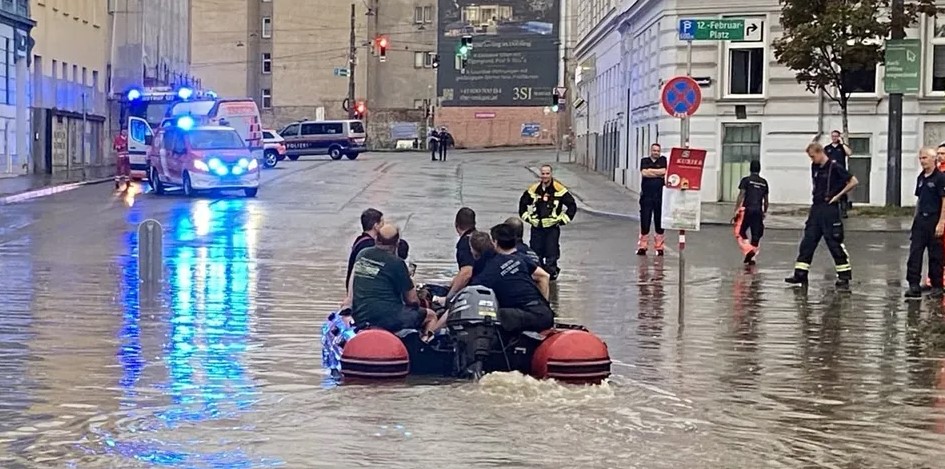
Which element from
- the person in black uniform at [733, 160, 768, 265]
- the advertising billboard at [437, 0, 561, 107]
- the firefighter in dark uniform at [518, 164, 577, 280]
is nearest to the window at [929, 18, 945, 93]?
the person in black uniform at [733, 160, 768, 265]

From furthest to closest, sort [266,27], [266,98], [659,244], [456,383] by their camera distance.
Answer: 1. [266,98]
2. [266,27]
3. [659,244]
4. [456,383]

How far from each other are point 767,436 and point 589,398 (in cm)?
149

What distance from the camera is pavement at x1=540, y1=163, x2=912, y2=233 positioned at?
30.0 metres

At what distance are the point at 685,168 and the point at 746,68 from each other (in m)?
22.1

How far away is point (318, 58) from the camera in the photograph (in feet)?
318

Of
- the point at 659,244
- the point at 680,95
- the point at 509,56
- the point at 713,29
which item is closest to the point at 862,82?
the point at 713,29

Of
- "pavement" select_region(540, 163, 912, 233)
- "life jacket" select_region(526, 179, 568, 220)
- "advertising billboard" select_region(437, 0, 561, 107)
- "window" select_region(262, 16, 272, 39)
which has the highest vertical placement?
"window" select_region(262, 16, 272, 39)

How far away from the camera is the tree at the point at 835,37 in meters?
31.9

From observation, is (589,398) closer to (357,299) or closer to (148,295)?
(357,299)

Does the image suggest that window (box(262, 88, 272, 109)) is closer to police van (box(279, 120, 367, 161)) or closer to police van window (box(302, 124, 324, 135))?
police van (box(279, 120, 367, 161))

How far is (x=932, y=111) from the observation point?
3562cm

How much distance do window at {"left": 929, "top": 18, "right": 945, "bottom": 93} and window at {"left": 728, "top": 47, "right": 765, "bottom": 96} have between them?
4.02 metres

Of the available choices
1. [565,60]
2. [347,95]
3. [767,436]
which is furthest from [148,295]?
[347,95]

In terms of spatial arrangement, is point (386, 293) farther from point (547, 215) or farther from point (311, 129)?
point (311, 129)
